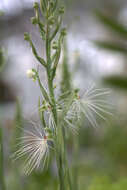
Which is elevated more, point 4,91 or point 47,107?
point 4,91

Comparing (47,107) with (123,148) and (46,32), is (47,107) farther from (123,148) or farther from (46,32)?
(123,148)

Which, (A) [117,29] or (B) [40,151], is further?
(A) [117,29]

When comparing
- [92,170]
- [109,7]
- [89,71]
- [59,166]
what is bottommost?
[92,170]

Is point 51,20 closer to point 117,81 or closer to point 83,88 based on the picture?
point 117,81

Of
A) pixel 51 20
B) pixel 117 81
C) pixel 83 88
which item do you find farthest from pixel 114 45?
pixel 51 20

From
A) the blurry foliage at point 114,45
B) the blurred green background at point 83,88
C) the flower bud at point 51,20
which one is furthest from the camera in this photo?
the blurry foliage at point 114,45

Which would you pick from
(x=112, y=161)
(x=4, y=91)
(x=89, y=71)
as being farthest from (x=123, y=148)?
(x=4, y=91)

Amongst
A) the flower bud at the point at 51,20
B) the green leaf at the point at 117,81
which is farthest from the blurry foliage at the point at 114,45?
the flower bud at the point at 51,20

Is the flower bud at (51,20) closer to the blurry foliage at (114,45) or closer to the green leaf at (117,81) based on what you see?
the blurry foliage at (114,45)
